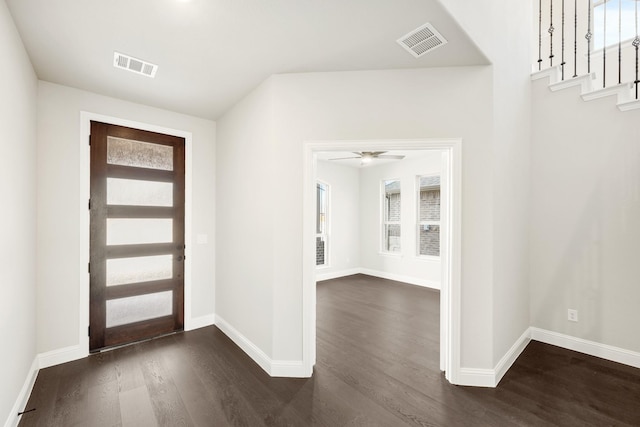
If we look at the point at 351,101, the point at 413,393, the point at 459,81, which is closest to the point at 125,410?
the point at 413,393

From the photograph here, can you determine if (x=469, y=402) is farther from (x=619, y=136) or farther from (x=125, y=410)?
(x=619, y=136)

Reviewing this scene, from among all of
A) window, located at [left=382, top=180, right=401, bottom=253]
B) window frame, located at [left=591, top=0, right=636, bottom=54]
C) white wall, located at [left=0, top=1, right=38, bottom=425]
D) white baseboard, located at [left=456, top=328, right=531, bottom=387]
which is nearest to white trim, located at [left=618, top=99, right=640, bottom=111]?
window frame, located at [left=591, top=0, right=636, bottom=54]

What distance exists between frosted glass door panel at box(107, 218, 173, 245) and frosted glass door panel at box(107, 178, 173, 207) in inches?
7.8

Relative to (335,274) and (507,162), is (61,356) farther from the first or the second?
(335,274)

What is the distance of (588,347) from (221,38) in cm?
460

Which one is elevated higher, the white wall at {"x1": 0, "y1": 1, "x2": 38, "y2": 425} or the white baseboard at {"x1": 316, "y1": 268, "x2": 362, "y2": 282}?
the white wall at {"x1": 0, "y1": 1, "x2": 38, "y2": 425}

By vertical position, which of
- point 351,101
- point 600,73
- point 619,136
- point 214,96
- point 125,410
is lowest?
point 125,410

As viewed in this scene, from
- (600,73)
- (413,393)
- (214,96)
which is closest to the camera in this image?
(413,393)

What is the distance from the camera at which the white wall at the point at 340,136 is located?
2377 mm

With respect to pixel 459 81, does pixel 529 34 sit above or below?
above

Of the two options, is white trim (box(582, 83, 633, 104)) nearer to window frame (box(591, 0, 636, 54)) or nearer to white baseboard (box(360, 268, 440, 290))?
window frame (box(591, 0, 636, 54))

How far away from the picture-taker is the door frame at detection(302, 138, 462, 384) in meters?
2.38

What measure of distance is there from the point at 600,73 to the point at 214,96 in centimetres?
496

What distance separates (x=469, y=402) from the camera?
2152 millimetres
